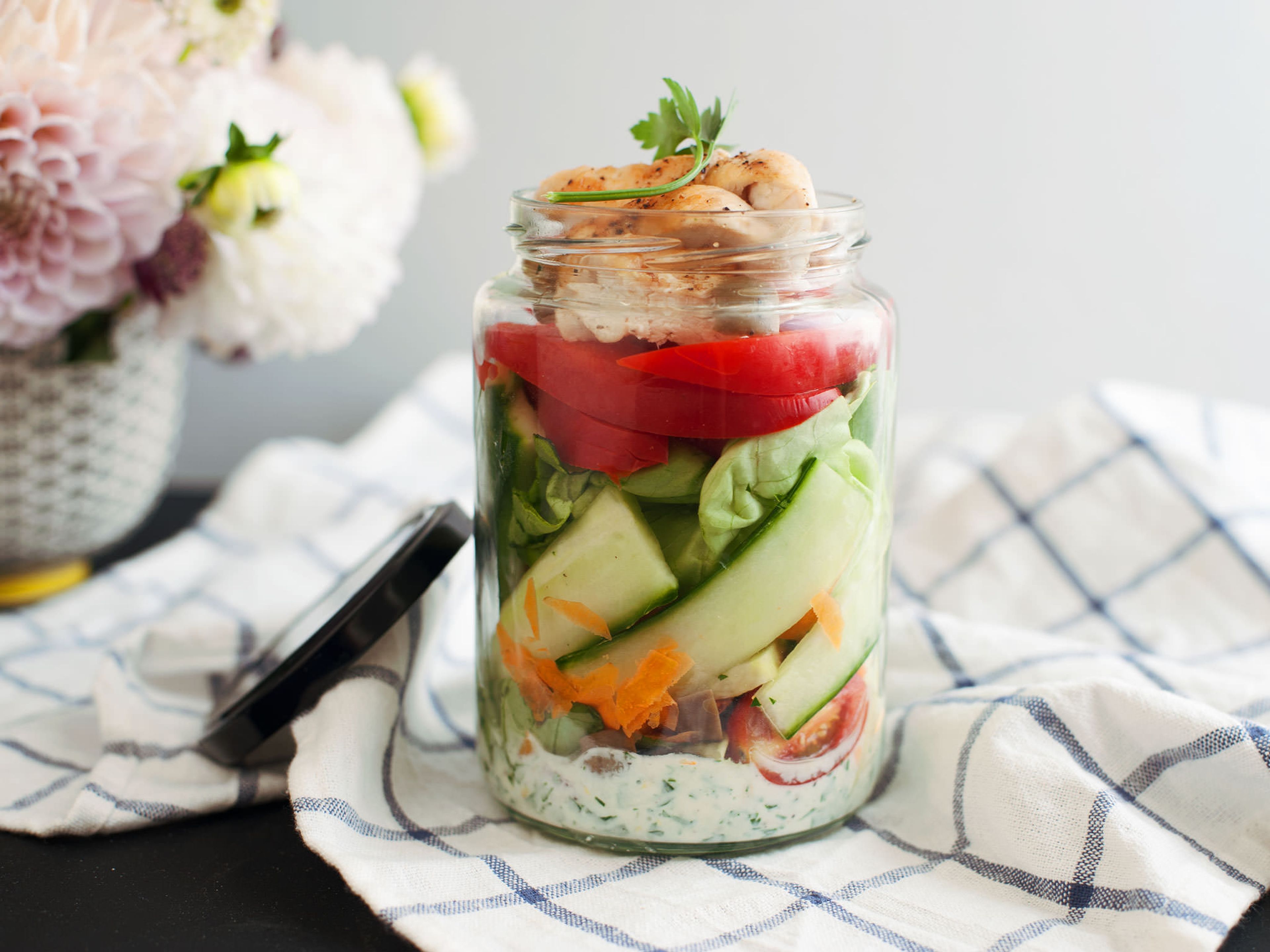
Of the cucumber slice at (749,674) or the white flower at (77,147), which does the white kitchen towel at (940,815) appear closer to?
the cucumber slice at (749,674)

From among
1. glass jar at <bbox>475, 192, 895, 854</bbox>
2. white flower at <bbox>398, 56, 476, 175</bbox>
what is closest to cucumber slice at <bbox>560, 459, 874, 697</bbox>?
glass jar at <bbox>475, 192, 895, 854</bbox>

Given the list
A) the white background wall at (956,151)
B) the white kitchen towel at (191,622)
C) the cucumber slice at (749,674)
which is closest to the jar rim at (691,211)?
the cucumber slice at (749,674)

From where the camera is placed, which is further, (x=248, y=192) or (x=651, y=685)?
(x=248, y=192)

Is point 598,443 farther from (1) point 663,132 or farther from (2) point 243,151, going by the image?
(2) point 243,151

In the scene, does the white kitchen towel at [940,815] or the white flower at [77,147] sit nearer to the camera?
the white kitchen towel at [940,815]

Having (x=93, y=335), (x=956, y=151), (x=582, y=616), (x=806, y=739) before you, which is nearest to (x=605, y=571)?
(x=582, y=616)

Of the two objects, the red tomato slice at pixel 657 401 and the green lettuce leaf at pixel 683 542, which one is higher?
the red tomato slice at pixel 657 401
